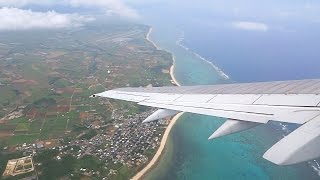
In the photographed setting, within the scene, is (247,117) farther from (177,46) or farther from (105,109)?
(177,46)

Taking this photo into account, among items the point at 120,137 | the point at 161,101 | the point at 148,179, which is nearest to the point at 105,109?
the point at 120,137

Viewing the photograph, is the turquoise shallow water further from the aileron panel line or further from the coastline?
the aileron panel line

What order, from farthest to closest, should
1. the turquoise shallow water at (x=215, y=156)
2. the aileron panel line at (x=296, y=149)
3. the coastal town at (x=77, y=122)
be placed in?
the coastal town at (x=77, y=122)
the turquoise shallow water at (x=215, y=156)
the aileron panel line at (x=296, y=149)

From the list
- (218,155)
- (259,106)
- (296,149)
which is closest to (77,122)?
(218,155)

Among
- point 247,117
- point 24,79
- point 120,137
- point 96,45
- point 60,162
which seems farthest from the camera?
point 96,45

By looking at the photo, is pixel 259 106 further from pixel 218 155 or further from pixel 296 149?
pixel 218 155

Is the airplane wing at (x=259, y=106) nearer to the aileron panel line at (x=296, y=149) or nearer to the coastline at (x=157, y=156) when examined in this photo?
the aileron panel line at (x=296, y=149)

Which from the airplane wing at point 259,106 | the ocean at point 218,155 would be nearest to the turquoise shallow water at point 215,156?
the ocean at point 218,155
